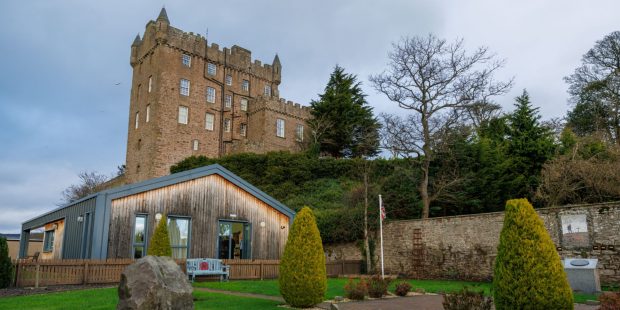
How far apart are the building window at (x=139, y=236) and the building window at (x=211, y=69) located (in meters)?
30.6

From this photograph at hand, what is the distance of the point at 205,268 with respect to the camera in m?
16.6

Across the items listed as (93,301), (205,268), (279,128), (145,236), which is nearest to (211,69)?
(279,128)

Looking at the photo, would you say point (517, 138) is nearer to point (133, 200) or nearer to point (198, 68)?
point (133, 200)

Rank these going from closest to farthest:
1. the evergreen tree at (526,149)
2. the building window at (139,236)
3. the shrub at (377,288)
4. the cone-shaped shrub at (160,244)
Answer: the shrub at (377,288)
the cone-shaped shrub at (160,244)
the building window at (139,236)
the evergreen tree at (526,149)

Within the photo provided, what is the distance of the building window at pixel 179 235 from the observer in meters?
18.3

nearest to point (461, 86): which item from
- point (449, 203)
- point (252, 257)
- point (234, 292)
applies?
point (449, 203)

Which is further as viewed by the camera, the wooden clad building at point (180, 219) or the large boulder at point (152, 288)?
the wooden clad building at point (180, 219)

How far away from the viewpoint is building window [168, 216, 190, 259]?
1831cm

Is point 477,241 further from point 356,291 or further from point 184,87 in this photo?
point 184,87

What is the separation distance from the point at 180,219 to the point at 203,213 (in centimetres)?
99

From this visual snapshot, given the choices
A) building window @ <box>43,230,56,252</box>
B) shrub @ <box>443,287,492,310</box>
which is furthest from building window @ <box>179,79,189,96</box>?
shrub @ <box>443,287,492,310</box>

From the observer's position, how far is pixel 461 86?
23.5m

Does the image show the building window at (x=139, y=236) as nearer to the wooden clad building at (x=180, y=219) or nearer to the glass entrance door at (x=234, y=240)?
the wooden clad building at (x=180, y=219)

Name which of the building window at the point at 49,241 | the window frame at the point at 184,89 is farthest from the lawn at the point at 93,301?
the window frame at the point at 184,89
